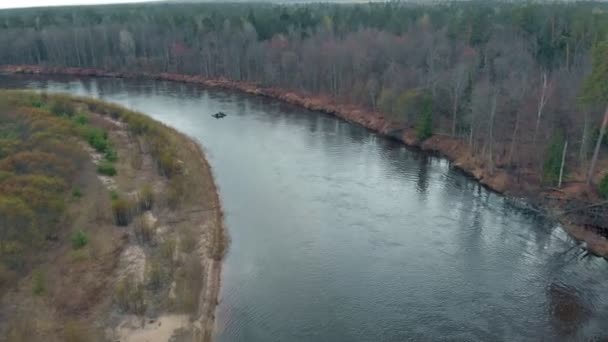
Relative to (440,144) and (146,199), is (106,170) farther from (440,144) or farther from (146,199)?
(440,144)

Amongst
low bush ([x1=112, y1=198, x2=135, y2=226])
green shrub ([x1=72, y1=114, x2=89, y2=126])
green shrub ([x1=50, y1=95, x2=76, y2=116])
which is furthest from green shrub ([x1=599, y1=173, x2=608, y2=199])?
green shrub ([x1=50, y1=95, x2=76, y2=116])

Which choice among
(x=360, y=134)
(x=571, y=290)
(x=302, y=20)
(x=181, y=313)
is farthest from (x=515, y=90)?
(x=302, y=20)

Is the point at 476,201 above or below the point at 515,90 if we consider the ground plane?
below

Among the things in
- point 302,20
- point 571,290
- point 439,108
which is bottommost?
point 571,290

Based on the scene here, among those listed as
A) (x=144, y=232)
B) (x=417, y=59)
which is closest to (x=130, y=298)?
(x=144, y=232)

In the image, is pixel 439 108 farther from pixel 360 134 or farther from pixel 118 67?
pixel 118 67

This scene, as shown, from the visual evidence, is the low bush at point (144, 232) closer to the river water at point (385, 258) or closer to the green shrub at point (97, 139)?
the river water at point (385, 258)

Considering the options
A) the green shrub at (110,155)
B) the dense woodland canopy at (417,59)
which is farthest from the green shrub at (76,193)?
the dense woodland canopy at (417,59)
